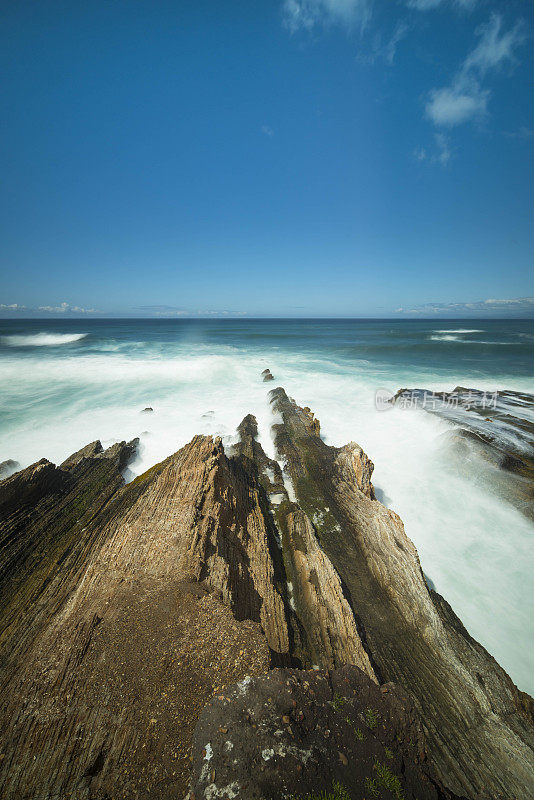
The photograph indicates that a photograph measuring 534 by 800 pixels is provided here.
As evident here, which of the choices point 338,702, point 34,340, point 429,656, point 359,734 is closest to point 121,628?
point 338,702

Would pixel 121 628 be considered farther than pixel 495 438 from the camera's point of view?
No

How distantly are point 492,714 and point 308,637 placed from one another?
2.27m

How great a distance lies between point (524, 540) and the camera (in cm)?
670

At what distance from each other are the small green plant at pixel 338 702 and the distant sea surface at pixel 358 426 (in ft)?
13.4

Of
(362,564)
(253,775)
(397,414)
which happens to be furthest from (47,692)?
(397,414)

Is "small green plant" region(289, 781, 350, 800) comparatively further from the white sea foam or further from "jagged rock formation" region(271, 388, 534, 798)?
the white sea foam

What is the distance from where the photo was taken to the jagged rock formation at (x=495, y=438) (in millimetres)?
8031

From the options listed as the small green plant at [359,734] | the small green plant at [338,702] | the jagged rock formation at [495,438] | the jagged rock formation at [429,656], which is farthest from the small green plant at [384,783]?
the jagged rock formation at [495,438]

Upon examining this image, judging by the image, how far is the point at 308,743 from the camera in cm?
231

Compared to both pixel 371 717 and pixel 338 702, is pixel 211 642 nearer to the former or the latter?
pixel 338 702

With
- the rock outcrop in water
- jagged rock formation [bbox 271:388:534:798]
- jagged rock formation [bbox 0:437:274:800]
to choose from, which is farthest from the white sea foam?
jagged rock formation [bbox 271:388:534:798]

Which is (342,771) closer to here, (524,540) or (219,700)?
(219,700)

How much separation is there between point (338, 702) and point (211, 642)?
52.8 inches

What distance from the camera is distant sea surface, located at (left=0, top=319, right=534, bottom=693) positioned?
5859 mm
